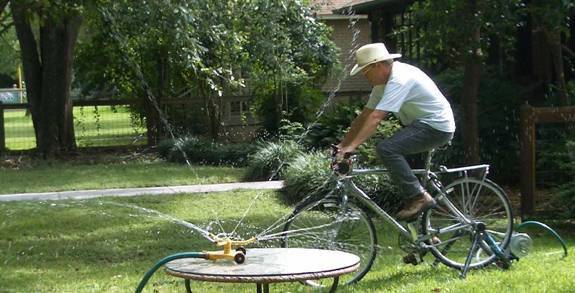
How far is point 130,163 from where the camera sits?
17.9 metres

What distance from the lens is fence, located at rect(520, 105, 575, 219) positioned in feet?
32.9

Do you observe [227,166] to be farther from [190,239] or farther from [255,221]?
[190,239]

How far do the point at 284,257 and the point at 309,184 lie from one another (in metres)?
5.89

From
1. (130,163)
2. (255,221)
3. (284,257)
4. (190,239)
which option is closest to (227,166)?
(130,163)

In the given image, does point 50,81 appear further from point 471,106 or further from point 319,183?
point 471,106

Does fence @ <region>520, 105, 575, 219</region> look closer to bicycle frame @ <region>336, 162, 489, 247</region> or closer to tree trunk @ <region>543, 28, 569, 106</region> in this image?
tree trunk @ <region>543, 28, 569, 106</region>

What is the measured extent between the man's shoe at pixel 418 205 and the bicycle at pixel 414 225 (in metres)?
0.18

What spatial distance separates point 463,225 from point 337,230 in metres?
1.02

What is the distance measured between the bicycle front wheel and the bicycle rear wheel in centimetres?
48

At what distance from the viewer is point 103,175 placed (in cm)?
1545

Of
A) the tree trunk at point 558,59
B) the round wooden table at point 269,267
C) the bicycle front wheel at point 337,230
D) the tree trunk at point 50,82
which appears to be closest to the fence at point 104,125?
the tree trunk at point 50,82

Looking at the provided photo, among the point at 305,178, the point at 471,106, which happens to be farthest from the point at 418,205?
the point at 471,106

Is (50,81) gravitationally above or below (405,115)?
above

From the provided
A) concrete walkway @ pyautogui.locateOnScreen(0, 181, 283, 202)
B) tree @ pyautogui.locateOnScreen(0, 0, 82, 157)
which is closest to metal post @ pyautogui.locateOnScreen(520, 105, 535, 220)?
concrete walkway @ pyautogui.locateOnScreen(0, 181, 283, 202)
